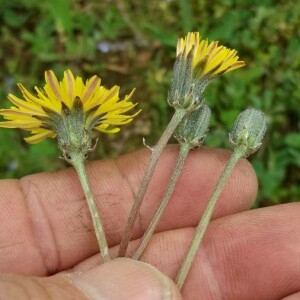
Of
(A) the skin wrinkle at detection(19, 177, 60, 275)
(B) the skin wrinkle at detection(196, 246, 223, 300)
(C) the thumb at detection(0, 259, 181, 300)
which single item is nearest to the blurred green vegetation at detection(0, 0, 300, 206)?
(A) the skin wrinkle at detection(19, 177, 60, 275)

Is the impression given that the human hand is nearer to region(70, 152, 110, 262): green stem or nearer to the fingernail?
region(70, 152, 110, 262): green stem

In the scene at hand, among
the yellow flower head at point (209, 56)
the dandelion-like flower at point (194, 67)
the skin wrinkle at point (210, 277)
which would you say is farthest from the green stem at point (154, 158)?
the skin wrinkle at point (210, 277)

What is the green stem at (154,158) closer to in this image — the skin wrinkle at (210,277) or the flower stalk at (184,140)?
the flower stalk at (184,140)

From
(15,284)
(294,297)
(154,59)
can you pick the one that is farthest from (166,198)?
(154,59)

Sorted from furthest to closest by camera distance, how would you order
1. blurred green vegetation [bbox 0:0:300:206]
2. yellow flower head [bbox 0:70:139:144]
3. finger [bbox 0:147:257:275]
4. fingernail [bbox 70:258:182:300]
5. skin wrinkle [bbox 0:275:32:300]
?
blurred green vegetation [bbox 0:0:300:206] → finger [bbox 0:147:257:275] → yellow flower head [bbox 0:70:139:144] → fingernail [bbox 70:258:182:300] → skin wrinkle [bbox 0:275:32:300]

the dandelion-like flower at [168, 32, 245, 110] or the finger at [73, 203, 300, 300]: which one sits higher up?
the dandelion-like flower at [168, 32, 245, 110]

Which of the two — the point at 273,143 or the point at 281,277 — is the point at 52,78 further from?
the point at 273,143

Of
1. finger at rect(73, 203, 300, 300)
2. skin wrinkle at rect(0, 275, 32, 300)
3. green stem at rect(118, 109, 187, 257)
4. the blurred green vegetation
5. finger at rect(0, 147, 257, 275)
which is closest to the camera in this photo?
skin wrinkle at rect(0, 275, 32, 300)

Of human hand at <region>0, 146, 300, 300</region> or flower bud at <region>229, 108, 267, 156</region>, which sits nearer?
flower bud at <region>229, 108, 267, 156</region>
